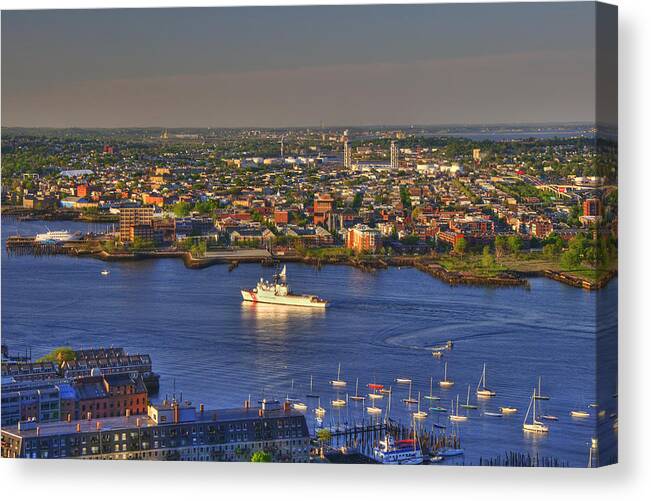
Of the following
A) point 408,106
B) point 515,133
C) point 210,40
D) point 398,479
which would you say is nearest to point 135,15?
point 210,40

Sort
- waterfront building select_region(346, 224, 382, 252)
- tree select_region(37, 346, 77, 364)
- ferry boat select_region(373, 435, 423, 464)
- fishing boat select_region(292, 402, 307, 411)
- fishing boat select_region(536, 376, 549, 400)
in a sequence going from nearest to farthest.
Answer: ferry boat select_region(373, 435, 423, 464)
fishing boat select_region(536, 376, 549, 400)
fishing boat select_region(292, 402, 307, 411)
tree select_region(37, 346, 77, 364)
waterfront building select_region(346, 224, 382, 252)

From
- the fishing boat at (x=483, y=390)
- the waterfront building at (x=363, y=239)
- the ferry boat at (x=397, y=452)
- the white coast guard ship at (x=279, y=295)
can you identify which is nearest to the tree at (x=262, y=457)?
the ferry boat at (x=397, y=452)

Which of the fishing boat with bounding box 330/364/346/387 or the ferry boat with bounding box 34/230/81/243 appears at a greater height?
the ferry boat with bounding box 34/230/81/243

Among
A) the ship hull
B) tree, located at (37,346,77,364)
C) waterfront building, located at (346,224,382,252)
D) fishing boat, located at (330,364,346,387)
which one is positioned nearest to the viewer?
fishing boat, located at (330,364,346,387)

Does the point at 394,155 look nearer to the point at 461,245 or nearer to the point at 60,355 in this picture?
the point at 461,245

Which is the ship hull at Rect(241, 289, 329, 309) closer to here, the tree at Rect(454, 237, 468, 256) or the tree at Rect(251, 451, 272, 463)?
the tree at Rect(454, 237, 468, 256)

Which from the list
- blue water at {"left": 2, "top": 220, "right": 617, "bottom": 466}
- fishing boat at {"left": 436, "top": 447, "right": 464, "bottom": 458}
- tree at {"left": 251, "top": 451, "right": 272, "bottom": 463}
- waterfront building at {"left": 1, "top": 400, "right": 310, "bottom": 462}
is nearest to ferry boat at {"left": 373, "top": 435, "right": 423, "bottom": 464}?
fishing boat at {"left": 436, "top": 447, "right": 464, "bottom": 458}

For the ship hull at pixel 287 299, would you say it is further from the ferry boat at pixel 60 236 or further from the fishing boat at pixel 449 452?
the fishing boat at pixel 449 452
